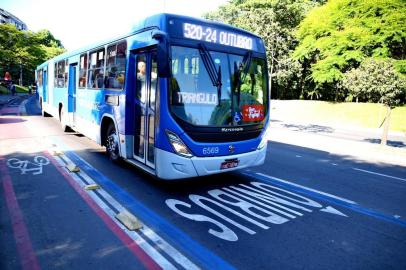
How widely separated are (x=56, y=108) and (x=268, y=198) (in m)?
11.6

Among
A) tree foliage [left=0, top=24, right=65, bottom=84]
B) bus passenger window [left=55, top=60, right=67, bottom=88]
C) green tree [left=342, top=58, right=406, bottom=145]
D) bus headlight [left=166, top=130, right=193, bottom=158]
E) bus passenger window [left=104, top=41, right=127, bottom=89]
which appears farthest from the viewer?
tree foliage [left=0, top=24, right=65, bottom=84]

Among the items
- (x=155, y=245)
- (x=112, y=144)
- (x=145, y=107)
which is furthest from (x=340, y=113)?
(x=155, y=245)

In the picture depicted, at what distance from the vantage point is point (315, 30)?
31.8 metres

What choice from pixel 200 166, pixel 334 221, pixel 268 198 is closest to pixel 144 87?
pixel 200 166

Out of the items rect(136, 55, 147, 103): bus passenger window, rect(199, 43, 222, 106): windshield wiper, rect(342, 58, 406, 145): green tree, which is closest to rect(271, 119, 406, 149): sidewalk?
rect(342, 58, 406, 145): green tree

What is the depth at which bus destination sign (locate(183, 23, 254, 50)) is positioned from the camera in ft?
18.9

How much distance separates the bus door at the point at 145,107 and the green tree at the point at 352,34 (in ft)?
83.9

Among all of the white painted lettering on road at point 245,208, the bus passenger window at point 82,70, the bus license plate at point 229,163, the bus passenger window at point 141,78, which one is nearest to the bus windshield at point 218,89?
the bus license plate at point 229,163

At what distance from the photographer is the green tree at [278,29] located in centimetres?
3516

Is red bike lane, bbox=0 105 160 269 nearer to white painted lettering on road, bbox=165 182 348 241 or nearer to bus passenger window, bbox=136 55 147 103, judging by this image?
white painted lettering on road, bbox=165 182 348 241

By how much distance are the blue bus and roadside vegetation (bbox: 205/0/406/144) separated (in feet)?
33.5

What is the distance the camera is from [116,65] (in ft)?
25.0

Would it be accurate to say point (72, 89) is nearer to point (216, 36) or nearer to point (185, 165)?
point (216, 36)

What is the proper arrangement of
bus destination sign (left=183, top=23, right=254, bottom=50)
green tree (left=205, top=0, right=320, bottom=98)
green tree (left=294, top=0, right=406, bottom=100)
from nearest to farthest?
bus destination sign (left=183, top=23, right=254, bottom=50), green tree (left=294, top=0, right=406, bottom=100), green tree (left=205, top=0, right=320, bottom=98)
